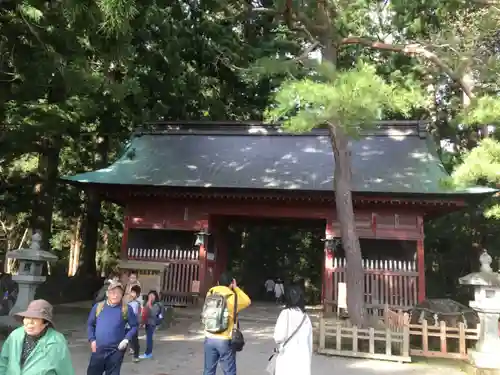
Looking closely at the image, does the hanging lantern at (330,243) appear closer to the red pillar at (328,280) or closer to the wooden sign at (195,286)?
the red pillar at (328,280)

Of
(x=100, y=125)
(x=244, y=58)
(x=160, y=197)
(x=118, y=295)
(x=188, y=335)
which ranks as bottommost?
(x=188, y=335)

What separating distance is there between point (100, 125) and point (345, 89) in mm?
9756

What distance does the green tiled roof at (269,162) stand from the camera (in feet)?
44.1

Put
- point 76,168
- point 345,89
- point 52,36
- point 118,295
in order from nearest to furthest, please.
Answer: point 118,295 → point 345,89 → point 52,36 → point 76,168

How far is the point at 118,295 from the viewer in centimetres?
454

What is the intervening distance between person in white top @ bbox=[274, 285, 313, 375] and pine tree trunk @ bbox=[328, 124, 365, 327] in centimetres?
485

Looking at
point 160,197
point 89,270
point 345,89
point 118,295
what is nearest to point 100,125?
point 160,197

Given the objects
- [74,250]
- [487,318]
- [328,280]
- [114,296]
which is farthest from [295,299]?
[74,250]

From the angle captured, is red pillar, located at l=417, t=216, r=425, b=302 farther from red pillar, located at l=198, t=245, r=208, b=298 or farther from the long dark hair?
the long dark hair

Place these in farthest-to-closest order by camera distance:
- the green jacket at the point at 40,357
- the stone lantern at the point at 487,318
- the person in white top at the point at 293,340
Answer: the stone lantern at the point at 487,318 < the person in white top at the point at 293,340 < the green jacket at the point at 40,357

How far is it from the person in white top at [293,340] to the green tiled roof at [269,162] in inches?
342

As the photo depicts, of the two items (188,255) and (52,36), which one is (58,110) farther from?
(188,255)

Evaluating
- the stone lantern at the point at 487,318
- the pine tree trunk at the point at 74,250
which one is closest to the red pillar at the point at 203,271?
Result: the stone lantern at the point at 487,318

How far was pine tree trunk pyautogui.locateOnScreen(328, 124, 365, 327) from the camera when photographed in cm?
882
